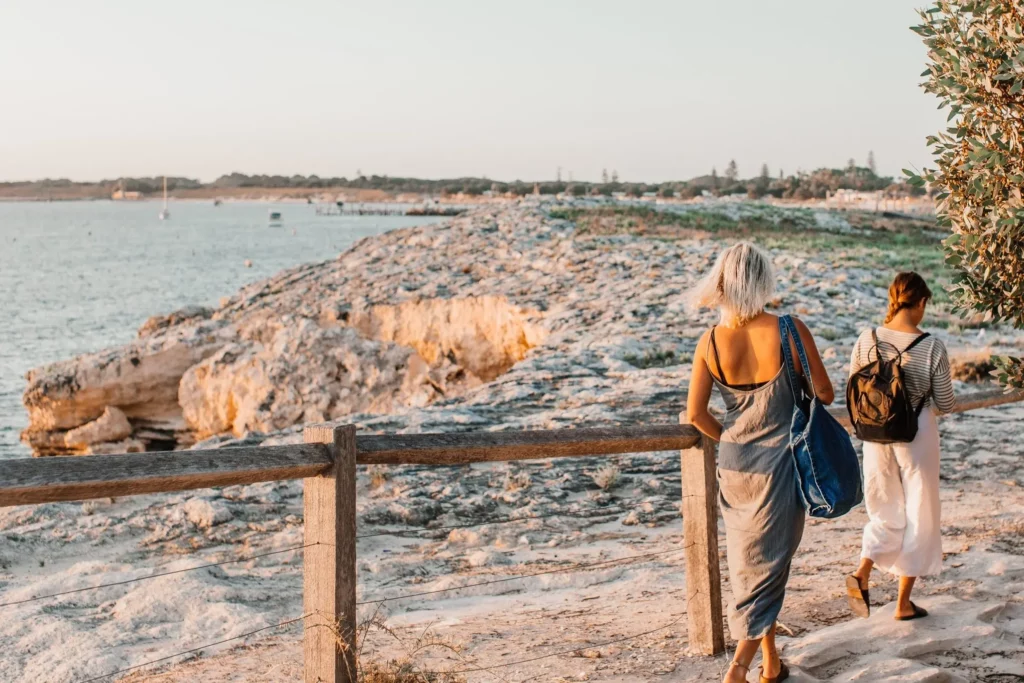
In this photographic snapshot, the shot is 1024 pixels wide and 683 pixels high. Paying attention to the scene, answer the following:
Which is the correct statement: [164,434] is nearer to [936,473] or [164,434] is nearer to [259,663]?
[259,663]

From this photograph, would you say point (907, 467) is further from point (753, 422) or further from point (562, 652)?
point (562, 652)

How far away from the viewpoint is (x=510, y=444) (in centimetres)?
495

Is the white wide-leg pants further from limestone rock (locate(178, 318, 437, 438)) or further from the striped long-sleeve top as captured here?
limestone rock (locate(178, 318, 437, 438))

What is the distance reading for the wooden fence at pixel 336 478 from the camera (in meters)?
3.73

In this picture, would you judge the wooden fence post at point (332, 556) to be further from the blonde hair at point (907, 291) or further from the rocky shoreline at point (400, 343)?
the rocky shoreline at point (400, 343)

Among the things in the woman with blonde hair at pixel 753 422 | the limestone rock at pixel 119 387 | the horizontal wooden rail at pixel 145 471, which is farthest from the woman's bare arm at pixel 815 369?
the limestone rock at pixel 119 387

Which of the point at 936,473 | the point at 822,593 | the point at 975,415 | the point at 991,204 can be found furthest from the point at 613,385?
the point at 991,204

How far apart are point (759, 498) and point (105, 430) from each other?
16.3 metres

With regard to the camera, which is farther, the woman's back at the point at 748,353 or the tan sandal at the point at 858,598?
the tan sandal at the point at 858,598

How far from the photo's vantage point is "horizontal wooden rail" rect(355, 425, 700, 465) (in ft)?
15.2

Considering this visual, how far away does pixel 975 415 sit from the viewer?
39.1ft

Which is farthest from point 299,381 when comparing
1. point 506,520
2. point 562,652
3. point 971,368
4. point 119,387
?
point 562,652

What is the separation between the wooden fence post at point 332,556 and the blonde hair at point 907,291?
10.0 feet

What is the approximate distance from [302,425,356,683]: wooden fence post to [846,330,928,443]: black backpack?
280 cm
